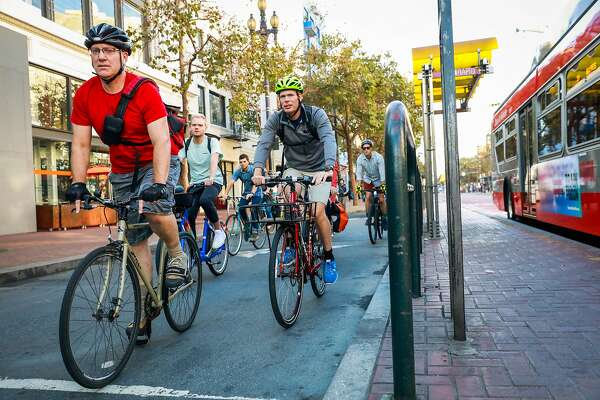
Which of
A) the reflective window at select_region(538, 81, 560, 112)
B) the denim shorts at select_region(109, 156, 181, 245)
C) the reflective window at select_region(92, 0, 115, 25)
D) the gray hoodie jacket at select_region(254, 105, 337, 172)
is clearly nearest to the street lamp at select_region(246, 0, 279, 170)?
the reflective window at select_region(92, 0, 115, 25)

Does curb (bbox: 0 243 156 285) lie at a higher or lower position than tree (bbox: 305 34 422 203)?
lower

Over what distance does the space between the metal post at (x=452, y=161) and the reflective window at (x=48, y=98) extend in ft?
51.4

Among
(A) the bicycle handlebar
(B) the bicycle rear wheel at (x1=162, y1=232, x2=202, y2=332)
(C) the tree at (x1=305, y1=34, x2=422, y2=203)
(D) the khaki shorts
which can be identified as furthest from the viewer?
(C) the tree at (x1=305, y1=34, x2=422, y2=203)

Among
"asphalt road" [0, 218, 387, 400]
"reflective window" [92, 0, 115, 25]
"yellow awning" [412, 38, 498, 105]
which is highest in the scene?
"reflective window" [92, 0, 115, 25]

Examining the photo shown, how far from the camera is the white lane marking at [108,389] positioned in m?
2.52

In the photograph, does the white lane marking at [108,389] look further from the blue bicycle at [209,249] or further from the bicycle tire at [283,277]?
the blue bicycle at [209,249]

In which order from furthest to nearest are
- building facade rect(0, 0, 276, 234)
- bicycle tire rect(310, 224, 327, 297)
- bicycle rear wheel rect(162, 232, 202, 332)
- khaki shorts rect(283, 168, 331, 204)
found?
building facade rect(0, 0, 276, 234) < bicycle tire rect(310, 224, 327, 297) < khaki shorts rect(283, 168, 331, 204) < bicycle rear wheel rect(162, 232, 202, 332)

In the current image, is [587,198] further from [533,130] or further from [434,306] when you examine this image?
[434,306]

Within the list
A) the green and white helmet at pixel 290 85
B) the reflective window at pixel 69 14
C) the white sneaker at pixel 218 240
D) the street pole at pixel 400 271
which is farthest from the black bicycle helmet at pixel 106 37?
Answer: the reflective window at pixel 69 14

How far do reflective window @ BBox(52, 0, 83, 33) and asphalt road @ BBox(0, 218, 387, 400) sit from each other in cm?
1448

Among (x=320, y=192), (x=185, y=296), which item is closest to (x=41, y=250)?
(x=185, y=296)

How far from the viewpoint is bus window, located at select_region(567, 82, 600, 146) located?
6.36m

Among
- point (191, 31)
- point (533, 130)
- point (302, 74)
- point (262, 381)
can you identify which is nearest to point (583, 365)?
point (262, 381)

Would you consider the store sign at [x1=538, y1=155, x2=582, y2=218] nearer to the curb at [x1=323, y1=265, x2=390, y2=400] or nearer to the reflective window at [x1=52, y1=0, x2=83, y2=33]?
the curb at [x1=323, y1=265, x2=390, y2=400]
